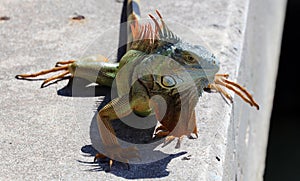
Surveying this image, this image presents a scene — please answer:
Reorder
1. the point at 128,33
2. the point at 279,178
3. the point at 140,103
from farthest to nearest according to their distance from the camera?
the point at 279,178 < the point at 128,33 < the point at 140,103

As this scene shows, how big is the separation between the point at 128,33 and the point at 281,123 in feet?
8.87

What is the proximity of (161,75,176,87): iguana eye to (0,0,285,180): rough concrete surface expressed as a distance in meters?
0.30

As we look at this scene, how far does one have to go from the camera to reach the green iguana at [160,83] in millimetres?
2297

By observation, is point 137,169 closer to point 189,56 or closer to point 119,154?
point 119,154

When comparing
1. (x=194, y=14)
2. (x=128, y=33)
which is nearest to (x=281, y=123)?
(x=194, y=14)

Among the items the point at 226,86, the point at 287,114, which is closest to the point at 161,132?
the point at 226,86

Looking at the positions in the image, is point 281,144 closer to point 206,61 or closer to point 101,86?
point 101,86

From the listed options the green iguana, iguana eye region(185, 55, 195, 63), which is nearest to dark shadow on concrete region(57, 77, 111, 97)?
the green iguana

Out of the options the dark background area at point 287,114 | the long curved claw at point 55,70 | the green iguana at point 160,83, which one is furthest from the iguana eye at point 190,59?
the dark background area at point 287,114

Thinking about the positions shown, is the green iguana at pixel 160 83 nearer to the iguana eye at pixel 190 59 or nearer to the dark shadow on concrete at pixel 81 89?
the iguana eye at pixel 190 59

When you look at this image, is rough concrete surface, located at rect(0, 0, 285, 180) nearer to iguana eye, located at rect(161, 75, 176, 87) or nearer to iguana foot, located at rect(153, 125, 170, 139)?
iguana foot, located at rect(153, 125, 170, 139)

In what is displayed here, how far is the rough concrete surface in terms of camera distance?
237 cm

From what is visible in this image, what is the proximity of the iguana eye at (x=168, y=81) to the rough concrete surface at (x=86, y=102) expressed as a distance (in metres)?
0.30

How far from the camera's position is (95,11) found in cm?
372
